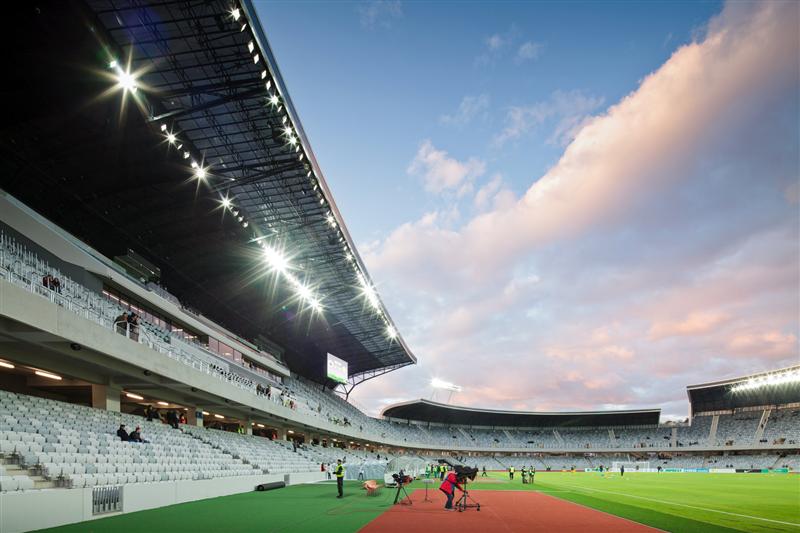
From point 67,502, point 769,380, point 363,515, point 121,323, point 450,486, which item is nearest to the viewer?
point 67,502

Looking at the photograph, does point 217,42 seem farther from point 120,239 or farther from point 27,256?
point 120,239

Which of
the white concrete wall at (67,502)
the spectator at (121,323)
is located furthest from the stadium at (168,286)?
the spectator at (121,323)

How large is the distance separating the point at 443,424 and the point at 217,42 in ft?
315

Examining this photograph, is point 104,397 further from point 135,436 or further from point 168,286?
point 168,286

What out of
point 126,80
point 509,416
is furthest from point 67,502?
point 509,416

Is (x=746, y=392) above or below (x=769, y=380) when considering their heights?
below

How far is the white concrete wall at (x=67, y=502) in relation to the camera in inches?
503

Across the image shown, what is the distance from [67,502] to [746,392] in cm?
9944

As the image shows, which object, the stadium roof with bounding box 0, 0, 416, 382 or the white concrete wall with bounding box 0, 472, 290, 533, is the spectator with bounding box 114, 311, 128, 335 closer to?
the white concrete wall with bounding box 0, 472, 290, 533

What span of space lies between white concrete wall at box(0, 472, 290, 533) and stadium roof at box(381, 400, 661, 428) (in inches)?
2861

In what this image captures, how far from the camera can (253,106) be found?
24328mm

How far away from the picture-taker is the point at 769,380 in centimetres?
7456

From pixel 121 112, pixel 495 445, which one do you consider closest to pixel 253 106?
pixel 121 112

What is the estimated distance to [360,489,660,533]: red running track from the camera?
14.4m
